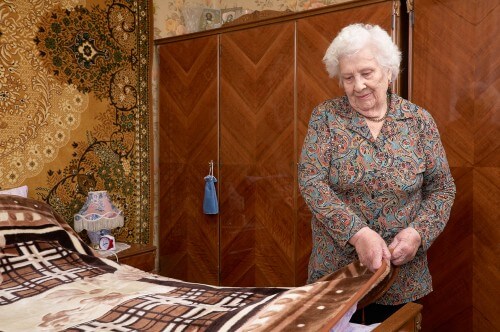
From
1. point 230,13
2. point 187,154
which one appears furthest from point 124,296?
point 230,13

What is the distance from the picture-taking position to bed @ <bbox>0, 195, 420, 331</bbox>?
126cm

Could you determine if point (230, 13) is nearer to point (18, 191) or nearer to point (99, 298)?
point (18, 191)

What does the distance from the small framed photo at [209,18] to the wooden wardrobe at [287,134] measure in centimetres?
46

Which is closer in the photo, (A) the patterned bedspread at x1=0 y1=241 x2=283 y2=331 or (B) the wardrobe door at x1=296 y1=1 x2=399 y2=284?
(A) the patterned bedspread at x1=0 y1=241 x2=283 y2=331

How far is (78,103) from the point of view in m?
3.08

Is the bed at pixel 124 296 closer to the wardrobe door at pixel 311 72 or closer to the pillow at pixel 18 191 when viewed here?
the pillow at pixel 18 191

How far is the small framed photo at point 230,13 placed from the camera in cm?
361

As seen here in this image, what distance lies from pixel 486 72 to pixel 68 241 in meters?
2.18

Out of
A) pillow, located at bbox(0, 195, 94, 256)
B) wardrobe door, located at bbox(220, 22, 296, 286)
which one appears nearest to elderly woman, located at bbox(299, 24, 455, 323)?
wardrobe door, located at bbox(220, 22, 296, 286)

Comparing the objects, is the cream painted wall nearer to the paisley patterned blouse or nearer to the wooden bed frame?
the paisley patterned blouse

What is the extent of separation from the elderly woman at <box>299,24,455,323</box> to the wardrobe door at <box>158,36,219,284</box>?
1648 mm

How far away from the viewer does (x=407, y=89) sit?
8.40ft

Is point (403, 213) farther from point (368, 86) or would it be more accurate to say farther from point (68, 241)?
point (68, 241)

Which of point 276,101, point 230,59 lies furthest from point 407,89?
point 230,59
